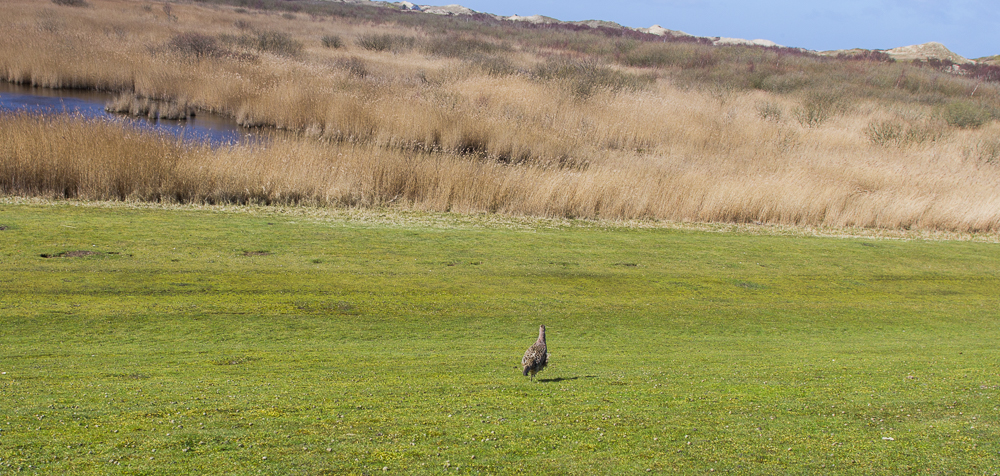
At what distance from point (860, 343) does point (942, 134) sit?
18.6 meters

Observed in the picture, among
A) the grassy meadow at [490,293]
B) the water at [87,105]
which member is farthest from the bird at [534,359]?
the water at [87,105]

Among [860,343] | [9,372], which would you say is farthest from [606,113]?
[9,372]

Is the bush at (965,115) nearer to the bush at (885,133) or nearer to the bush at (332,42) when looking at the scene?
the bush at (885,133)

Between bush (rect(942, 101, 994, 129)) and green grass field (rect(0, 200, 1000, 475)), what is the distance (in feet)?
54.5

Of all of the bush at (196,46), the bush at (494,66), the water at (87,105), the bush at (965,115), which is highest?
the bush at (965,115)

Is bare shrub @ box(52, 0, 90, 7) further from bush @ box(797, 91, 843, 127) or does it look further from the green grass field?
bush @ box(797, 91, 843, 127)

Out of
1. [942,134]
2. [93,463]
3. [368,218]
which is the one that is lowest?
[368,218]

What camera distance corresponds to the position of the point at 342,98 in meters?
18.3

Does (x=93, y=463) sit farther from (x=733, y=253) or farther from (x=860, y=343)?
(x=733, y=253)

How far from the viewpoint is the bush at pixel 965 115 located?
74.1 feet

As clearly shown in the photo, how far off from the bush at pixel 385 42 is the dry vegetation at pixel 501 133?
→ 130 cm

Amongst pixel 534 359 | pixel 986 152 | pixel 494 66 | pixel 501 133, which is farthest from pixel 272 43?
pixel 534 359

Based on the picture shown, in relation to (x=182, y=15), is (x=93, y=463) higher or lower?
lower

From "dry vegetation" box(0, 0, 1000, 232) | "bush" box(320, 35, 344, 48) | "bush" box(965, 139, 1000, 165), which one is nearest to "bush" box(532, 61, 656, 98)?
"dry vegetation" box(0, 0, 1000, 232)
